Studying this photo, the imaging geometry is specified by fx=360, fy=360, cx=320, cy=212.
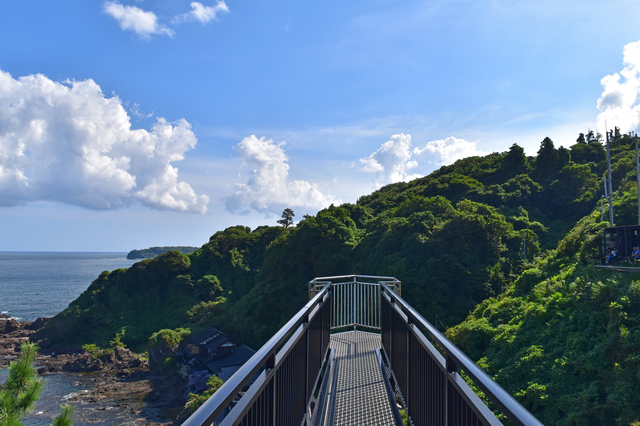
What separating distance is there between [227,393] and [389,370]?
12.0 ft

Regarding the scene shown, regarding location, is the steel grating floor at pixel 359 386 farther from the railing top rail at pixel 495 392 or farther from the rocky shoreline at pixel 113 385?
the rocky shoreline at pixel 113 385

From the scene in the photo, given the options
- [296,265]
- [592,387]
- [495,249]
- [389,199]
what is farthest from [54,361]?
[592,387]

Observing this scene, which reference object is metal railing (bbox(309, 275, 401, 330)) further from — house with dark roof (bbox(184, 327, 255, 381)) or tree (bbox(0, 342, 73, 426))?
house with dark roof (bbox(184, 327, 255, 381))

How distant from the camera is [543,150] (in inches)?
1695

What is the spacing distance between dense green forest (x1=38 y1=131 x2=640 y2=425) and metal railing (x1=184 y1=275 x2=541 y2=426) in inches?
416

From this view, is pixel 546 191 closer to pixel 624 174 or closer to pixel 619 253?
pixel 624 174

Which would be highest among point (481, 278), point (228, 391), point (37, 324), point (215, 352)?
point (228, 391)

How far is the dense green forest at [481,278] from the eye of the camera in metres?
11.7

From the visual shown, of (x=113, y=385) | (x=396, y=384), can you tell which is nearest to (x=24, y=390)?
(x=396, y=384)

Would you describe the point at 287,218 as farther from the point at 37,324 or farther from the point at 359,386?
the point at 359,386

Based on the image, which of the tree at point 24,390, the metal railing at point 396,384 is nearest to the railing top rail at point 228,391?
the metal railing at point 396,384

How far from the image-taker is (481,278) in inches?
986

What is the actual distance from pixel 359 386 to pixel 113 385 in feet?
126

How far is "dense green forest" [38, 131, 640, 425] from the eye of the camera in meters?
11.7
